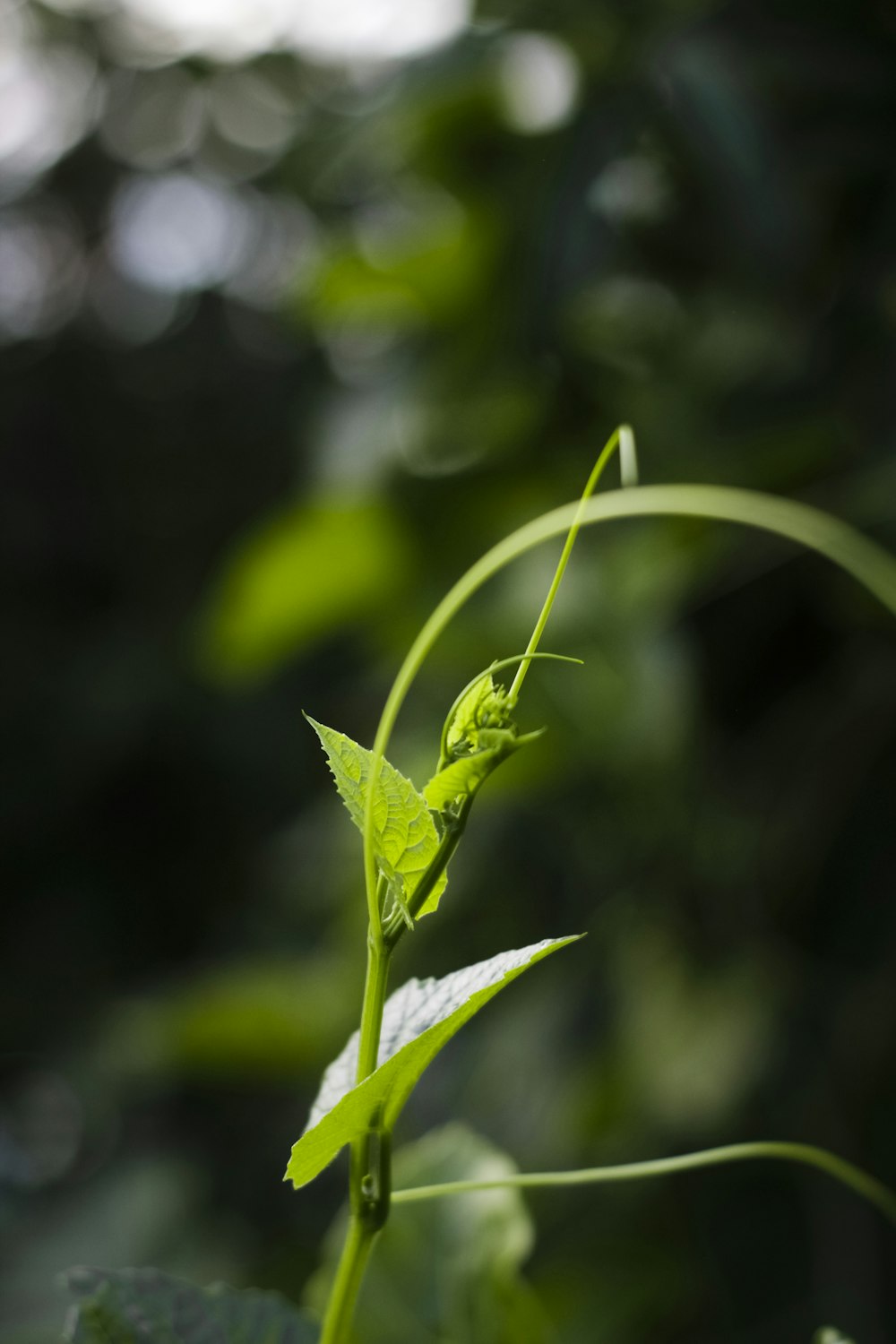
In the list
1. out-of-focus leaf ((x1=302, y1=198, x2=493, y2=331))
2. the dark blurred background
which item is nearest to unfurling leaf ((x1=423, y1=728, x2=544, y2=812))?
the dark blurred background

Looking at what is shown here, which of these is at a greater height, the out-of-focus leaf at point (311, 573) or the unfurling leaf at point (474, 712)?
the out-of-focus leaf at point (311, 573)

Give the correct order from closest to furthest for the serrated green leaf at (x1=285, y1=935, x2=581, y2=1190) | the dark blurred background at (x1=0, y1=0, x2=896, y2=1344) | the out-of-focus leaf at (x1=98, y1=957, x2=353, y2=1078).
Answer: the serrated green leaf at (x1=285, y1=935, x2=581, y2=1190), the dark blurred background at (x1=0, y1=0, x2=896, y2=1344), the out-of-focus leaf at (x1=98, y1=957, x2=353, y2=1078)

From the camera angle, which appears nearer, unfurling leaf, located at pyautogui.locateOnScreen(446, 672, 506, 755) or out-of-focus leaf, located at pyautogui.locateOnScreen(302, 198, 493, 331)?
unfurling leaf, located at pyautogui.locateOnScreen(446, 672, 506, 755)

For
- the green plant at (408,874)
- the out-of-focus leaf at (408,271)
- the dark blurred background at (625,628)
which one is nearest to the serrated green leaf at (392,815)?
the green plant at (408,874)

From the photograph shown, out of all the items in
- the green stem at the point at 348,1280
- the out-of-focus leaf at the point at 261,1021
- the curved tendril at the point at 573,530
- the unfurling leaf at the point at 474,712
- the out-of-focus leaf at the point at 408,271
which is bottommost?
the out-of-focus leaf at the point at 261,1021

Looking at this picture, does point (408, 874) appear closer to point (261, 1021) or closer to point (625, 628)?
point (625, 628)

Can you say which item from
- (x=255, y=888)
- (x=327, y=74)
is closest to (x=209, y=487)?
(x=255, y=888)

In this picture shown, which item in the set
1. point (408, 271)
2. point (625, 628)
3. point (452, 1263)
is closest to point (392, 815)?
point (452, 1263)

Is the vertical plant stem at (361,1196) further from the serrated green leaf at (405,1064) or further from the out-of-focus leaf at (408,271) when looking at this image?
the out-of-focus leaf at (408,271)

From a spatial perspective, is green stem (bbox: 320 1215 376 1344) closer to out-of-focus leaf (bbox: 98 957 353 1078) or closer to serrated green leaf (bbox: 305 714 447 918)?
serrated green leaf (bbox: 305 714 447 918)
